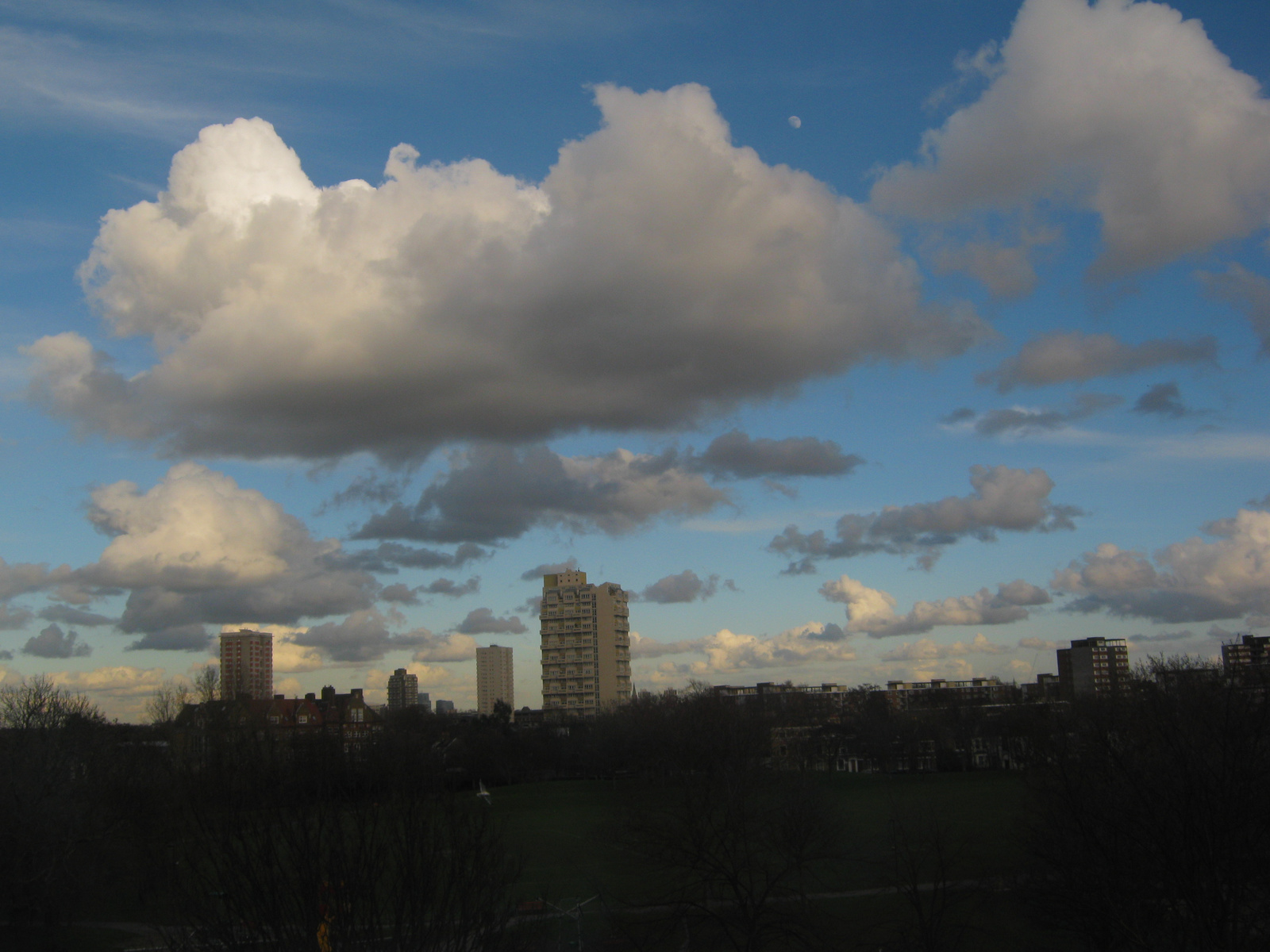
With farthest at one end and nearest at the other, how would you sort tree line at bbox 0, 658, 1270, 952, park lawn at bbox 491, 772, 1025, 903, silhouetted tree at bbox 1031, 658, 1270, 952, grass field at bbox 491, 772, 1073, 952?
park lawn at bbox 491, 772, 1025, 903 → grass field at bbox 491, 772, 1073, 952 → silhouetted tree at bbox 1031, 658, 1270, 952 → tree line at bbox 0, 658, 1270, 952

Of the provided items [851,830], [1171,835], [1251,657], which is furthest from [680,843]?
[1251,657]

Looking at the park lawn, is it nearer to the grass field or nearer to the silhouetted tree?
the grass field

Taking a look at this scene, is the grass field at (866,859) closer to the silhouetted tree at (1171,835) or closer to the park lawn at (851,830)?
the park lawn at (851,830)

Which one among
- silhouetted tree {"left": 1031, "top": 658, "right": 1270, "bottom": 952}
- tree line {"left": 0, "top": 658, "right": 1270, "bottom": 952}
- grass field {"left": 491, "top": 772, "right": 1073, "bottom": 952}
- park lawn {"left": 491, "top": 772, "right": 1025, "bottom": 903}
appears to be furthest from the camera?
park lawn {"left": 491, "top": 772, "right": 1025, "bottom": 903}

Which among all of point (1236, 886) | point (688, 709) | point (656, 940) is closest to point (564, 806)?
point (688, 709)

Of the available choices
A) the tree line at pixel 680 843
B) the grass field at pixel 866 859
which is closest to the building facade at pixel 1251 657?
the tree line at pixel 680 843

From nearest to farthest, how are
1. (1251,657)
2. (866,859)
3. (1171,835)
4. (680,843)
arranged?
(1171,835)
(866,859)
(680,843)
(1251,657)

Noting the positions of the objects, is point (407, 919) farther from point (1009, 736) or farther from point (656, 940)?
point (1009, 736)

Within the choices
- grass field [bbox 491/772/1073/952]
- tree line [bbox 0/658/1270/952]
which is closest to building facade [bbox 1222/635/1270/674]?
tree line [bbox 0/658/1270/952]

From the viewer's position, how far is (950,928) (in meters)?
43.0

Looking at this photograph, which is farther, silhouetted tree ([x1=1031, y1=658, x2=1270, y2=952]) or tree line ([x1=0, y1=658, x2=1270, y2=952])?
silhouetted tree ([x1=1031, y1=658, x2=1270, y2=952])

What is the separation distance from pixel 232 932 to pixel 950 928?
35136 millimetres

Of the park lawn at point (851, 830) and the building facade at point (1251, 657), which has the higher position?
the building facade at point (1251, 657)

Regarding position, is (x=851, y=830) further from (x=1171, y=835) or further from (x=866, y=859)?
(x=1171, y=835)
